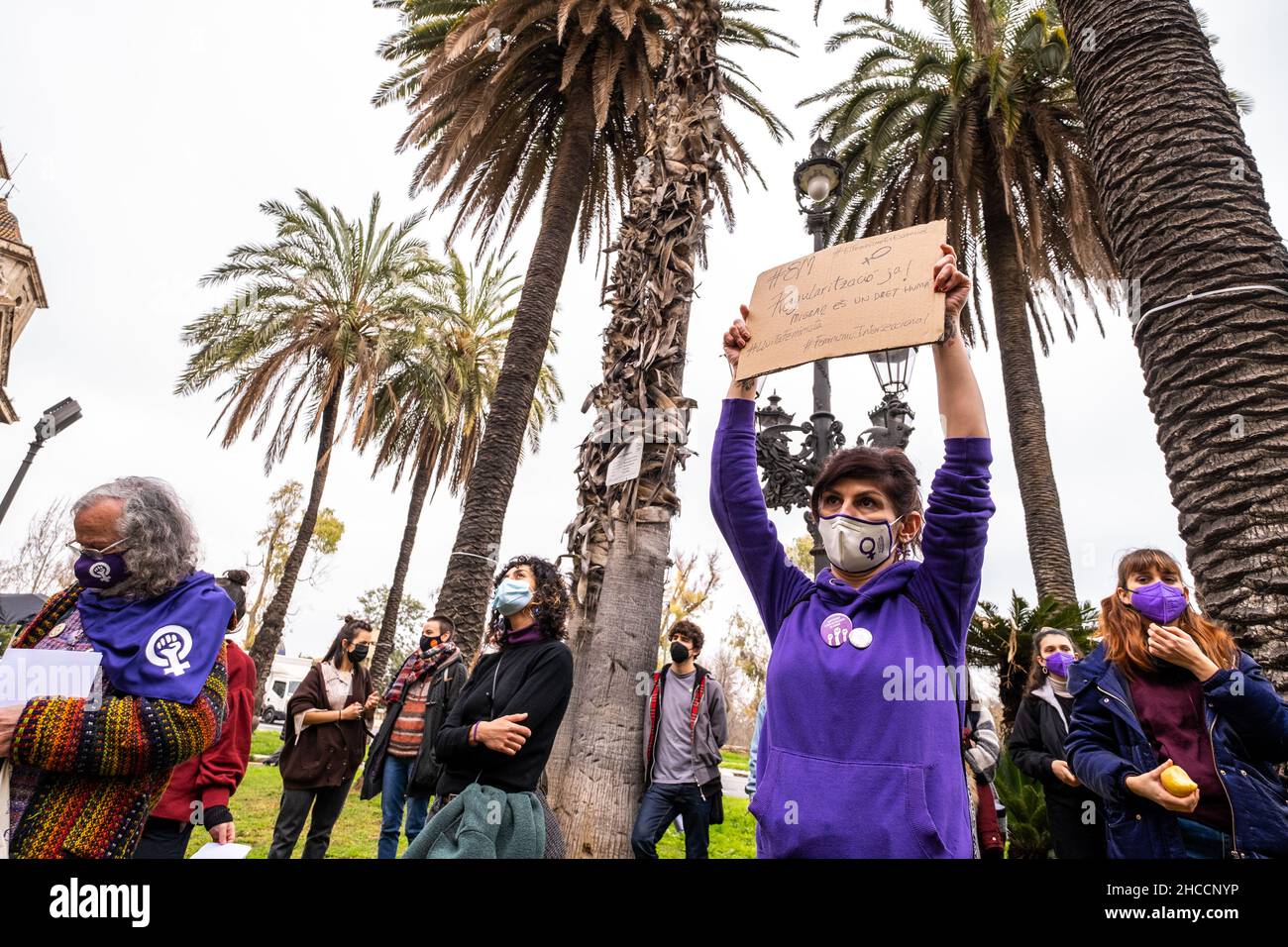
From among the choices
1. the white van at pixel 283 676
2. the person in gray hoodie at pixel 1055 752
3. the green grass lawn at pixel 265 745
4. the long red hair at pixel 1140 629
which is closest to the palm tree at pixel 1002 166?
the person in gray hoodie at pixel 1055 752

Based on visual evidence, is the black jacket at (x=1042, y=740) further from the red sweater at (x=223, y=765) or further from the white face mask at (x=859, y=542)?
the red sweater at (x=223, y=765)

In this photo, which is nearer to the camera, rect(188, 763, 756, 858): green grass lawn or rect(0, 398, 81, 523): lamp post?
rect(188, 763, 756, 858): green grass lawn

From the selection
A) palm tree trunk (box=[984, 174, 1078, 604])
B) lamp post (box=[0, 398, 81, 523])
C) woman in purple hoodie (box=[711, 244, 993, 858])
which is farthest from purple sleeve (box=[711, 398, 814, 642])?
lamp post (box=[0, 398, 81, 523])

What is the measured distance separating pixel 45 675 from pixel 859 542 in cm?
218

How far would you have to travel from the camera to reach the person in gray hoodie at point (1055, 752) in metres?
3.65

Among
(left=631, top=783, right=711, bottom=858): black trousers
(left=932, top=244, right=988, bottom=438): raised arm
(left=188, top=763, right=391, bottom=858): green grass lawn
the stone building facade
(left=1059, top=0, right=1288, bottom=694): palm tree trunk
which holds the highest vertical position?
the stone building facade

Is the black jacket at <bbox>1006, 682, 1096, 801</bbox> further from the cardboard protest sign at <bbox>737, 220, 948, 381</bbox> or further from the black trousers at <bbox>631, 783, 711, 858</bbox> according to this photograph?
the cardboard protest sign at <bbox>737, 220, 948, 381</bbox>

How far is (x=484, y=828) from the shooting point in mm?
2482

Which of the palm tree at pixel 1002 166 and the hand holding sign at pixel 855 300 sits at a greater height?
the palm tree at pixel 1002 166

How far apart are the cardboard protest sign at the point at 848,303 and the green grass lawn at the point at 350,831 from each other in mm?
5447

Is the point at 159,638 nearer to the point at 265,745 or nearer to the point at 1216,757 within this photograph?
the point at 1216,757

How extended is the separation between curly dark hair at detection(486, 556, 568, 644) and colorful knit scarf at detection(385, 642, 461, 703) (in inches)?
81.8

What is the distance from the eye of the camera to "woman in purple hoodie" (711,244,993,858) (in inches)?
58.2
